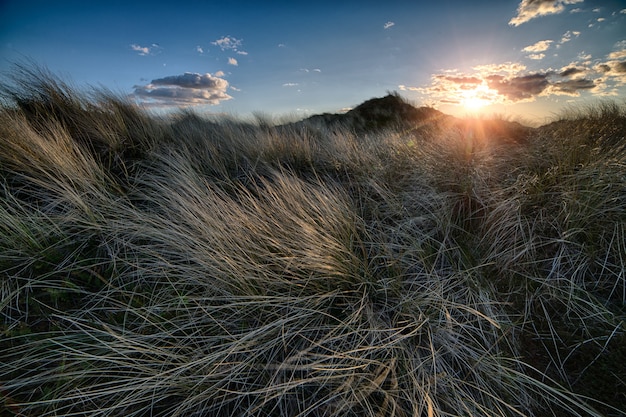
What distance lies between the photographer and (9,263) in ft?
6.35

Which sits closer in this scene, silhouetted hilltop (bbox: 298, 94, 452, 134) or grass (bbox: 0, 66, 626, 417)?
grass (bbox: 0, 66, 626, 417)

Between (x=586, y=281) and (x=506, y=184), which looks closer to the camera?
(x=586, y=281)

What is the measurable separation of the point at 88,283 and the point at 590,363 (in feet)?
9.48

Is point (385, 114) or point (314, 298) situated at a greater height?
point (385, 114)

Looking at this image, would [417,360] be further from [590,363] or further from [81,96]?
[81,96]

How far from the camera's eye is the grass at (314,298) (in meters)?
1.31

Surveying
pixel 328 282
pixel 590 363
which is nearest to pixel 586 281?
pixel 590 363

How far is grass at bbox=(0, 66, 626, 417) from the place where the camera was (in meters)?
1.31

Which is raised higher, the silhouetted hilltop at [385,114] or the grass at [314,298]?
the silhouetted hilltop at [385,114]

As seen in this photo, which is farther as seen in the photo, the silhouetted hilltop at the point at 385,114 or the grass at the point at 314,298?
the silhouetted hilltop at the point at 385,114

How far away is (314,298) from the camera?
5.51 ft

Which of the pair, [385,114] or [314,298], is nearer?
[314,298]

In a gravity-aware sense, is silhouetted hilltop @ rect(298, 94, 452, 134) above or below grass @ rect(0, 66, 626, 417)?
above

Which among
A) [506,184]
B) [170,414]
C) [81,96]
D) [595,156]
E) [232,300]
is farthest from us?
[81,96]
